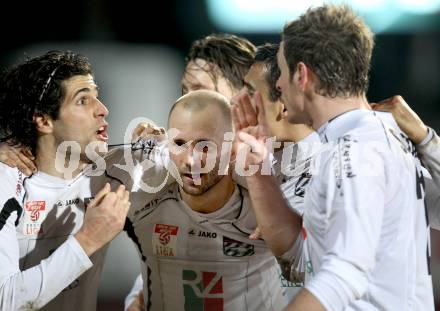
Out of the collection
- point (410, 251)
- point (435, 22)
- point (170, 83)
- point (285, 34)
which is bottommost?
point (170, 83)

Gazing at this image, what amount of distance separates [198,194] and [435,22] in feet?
21.3

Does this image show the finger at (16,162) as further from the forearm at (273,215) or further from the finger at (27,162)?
the forearm at (273,215)

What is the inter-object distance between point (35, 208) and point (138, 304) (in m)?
0.89

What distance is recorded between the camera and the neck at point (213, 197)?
379 cm

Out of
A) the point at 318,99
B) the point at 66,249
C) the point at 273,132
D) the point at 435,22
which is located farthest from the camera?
the point at 435,22

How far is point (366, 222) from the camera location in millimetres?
2400

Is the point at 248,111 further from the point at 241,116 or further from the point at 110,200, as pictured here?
the point at 110,200

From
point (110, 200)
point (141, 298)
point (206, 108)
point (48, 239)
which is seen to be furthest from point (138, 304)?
point (206, 108)

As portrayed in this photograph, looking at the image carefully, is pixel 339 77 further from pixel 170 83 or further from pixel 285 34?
pixel 170 83

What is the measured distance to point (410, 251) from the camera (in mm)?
2559

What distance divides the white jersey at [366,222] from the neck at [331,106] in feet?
0.16

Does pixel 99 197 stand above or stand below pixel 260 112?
below

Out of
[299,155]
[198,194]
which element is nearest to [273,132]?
[299,155]

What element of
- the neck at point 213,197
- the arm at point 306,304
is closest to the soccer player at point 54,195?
the neck at point 213,197
